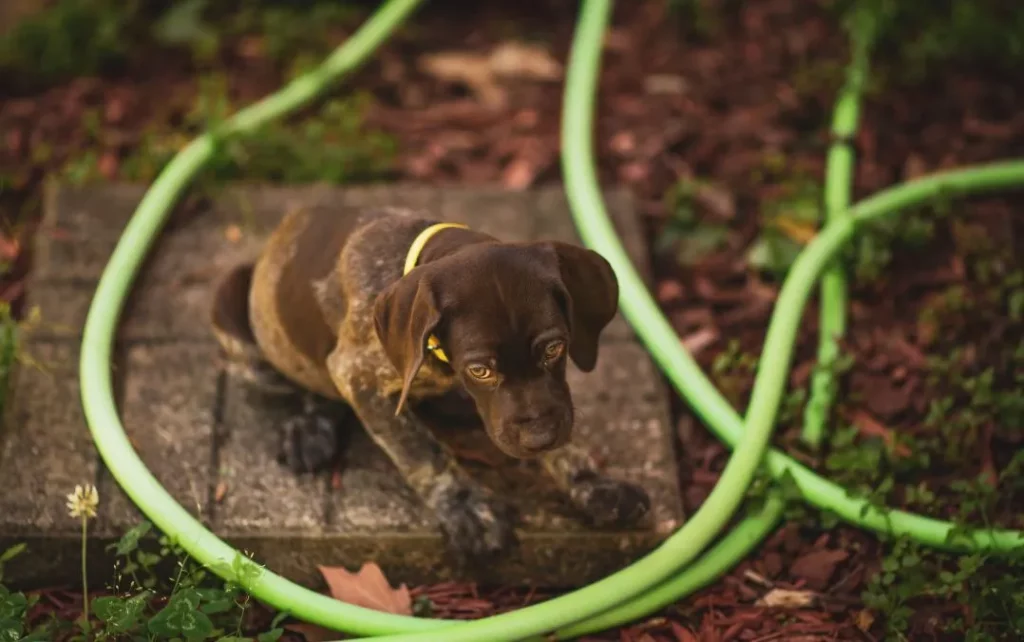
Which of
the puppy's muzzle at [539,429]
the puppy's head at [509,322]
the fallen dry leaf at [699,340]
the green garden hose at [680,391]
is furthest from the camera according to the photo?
the fallen dry leaf at [699,340]

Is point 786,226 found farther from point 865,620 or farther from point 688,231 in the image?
point 865,620

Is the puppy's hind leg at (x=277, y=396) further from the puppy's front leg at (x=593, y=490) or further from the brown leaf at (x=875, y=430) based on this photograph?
the brown leaf at (x=875, y=430)

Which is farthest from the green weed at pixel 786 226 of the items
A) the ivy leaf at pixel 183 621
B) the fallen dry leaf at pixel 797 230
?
the ivy leaf at pixel 183 621

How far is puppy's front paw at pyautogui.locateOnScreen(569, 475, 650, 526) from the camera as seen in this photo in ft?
13.9

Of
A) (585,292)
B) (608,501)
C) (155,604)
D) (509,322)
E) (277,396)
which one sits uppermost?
(585,292)

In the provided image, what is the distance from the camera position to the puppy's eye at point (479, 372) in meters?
3.56

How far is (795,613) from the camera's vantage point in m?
4.30

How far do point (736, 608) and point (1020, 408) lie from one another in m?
1.29

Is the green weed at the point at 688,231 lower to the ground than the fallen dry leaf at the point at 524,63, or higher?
lower

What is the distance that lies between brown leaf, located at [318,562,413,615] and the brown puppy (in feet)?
0.86

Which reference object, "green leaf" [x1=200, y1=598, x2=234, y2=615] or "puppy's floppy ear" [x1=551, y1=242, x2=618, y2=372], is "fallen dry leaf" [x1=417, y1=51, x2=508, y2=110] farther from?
"green leaf" [x1=200, y1=598, x2=234, y2=615]

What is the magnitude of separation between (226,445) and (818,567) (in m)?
2.08

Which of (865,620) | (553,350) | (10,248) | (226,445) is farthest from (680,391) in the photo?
(10,248)

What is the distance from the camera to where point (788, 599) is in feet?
14.2
